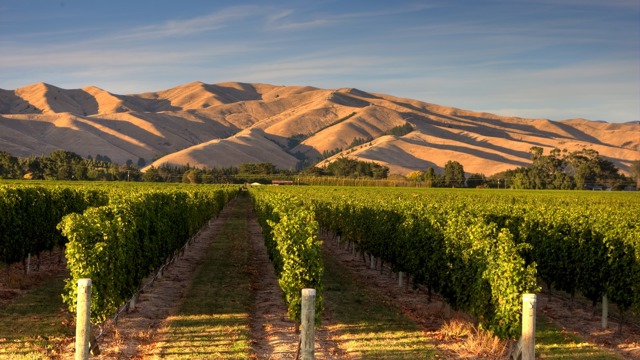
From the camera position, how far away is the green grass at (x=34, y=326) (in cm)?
1402

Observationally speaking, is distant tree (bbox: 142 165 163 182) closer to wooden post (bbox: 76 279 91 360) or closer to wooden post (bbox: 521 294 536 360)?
wooden post (bbox: 76 279 91 360)

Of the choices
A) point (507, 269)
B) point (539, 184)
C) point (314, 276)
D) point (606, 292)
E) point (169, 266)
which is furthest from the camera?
point (539, 184)

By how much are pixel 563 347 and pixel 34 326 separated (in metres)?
13.3

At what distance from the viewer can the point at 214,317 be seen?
17.6 metres

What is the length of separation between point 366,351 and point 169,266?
15.0 m

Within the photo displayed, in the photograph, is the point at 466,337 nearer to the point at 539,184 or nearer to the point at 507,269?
the point at 507,269

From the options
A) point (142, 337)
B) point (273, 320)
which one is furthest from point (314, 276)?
point (142, 337)

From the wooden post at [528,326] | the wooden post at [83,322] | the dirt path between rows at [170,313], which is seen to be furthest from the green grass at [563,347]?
the wooden post at [83,322]

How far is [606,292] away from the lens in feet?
58.4

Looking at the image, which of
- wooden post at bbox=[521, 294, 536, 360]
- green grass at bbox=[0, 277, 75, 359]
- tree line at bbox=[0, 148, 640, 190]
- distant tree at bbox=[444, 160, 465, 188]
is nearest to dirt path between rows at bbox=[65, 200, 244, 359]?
green grass at bbox=[0, 277, 75, 359]

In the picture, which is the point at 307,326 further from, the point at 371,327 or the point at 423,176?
the point at 423,176

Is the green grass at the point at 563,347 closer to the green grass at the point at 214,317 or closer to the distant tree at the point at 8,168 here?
the green grass at the point at 214,317

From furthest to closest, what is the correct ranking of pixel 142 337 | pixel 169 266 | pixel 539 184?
pixel 539 184 < pixel 169 266 < pixel 142 337

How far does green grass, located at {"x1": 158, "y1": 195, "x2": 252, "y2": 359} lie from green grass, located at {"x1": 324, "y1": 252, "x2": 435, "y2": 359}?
8.35 feet
